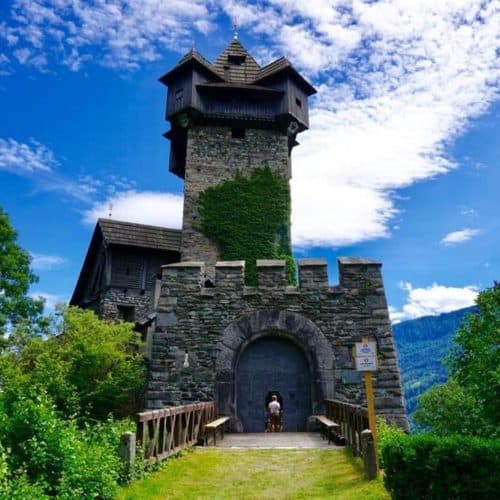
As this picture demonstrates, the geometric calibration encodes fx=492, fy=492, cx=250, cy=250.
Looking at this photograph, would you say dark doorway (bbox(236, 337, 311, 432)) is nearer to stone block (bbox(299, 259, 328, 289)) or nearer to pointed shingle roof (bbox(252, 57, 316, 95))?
stone block (bbox(299, 259, 328, 289))

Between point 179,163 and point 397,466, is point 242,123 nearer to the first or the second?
point 179,163

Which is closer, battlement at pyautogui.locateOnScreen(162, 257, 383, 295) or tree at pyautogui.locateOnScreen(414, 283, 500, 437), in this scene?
tree at pyautogui.locateOnScreen(414, 283, 500, 437)

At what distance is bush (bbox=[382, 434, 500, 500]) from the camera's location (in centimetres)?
432

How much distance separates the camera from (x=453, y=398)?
1002 inches

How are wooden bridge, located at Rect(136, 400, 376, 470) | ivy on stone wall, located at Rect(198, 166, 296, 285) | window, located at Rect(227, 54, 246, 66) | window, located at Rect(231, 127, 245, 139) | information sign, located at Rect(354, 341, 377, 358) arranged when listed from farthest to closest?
window, located at Rect(227, 54, 246, 66) < window, located at Rect(231, 127, 245, 139) < ivy on stone wall, located at Rect(198, 166, 296, 285) < wooden bridge, located at Rect(136, 400, 376, 470) < information sign, located at Rect(354, 341, 377, 358)

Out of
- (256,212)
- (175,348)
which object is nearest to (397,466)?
(175,348)

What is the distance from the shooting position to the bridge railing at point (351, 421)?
6.77 metres

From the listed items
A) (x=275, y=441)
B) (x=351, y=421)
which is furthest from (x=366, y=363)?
(x=275, y=441)

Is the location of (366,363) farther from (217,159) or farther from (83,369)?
(217,159)

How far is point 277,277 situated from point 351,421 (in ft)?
14.3

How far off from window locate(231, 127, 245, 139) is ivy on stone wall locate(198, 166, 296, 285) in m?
1.88

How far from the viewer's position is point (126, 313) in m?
20.1

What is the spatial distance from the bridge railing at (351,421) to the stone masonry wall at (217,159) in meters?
9.65

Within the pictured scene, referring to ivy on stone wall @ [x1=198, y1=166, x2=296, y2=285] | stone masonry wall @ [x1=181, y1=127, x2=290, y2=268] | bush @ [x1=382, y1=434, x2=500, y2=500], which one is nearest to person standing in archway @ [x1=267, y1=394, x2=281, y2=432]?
bush @ [x1=382, y1=434, x2=500, y2=500]
